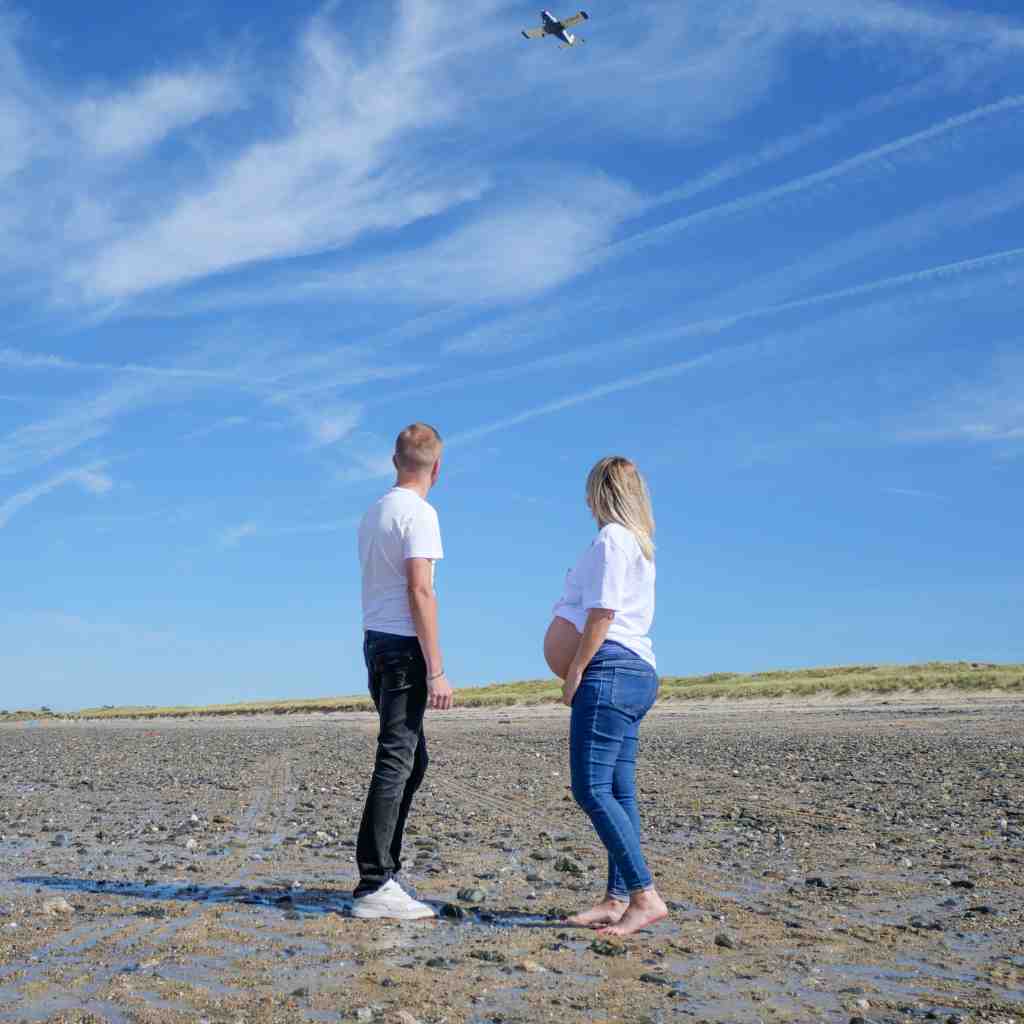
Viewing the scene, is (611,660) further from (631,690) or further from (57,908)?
(57,908)

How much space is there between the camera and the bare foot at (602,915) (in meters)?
6.59

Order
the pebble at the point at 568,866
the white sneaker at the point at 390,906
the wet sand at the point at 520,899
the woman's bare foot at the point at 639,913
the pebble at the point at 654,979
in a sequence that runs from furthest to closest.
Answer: the pebble at the point at 568,866 < the white sneaker at the point at 390,906 < the woman's bare foot at the point at 639,913 < the pebble at the point at 654,979 < the wet sand at the point at 520,899

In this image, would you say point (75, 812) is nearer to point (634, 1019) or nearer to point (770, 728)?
point (634, 1019)

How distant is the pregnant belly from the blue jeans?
169 mm

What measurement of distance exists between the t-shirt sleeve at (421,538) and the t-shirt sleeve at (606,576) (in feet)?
3.68

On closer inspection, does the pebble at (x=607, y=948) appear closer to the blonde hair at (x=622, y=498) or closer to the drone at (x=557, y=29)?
the blonde hair at (x=622, y=498)

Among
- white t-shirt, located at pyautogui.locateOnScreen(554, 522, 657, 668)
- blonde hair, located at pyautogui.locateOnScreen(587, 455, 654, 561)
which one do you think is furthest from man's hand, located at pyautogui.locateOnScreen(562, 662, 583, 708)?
blonde hair, located at pyautogui.locateOnScreen(587, 455, 654, 561)

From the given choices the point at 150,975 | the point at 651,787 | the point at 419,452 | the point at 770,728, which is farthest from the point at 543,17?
the point at 150,975

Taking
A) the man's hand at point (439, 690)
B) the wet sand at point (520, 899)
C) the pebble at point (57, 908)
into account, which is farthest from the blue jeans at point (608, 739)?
the pebble at point (57, 908)

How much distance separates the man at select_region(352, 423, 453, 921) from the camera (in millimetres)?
6918

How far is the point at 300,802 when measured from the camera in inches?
516

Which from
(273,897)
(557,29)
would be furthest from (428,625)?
(557,29)

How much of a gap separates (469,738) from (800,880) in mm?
18013

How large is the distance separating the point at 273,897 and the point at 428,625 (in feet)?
7.27
